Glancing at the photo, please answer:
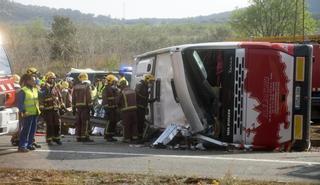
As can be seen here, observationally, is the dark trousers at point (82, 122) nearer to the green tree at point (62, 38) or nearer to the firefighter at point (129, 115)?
the firefighter at point (129, 115)

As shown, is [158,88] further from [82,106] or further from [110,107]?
[82,106]

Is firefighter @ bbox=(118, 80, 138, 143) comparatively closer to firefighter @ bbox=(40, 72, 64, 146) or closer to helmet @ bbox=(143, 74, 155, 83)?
helmet @ bbox=(143, 74, 155, 83)

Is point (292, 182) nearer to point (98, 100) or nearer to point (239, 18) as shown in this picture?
point (98, 100)

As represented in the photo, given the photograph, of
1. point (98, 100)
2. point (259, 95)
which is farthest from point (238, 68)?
point (98, 100)

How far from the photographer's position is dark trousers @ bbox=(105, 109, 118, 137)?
46.3 ft

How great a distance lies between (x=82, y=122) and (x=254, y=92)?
4.34m

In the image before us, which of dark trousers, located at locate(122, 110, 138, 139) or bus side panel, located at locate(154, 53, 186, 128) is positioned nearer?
bus side panel, located at locate(154, 53, 186, 128)

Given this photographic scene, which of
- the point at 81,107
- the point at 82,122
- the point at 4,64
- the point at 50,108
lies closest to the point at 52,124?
the point at 50,108

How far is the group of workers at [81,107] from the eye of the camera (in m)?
11.6

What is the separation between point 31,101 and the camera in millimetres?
11500

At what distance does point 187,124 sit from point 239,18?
1874 inches

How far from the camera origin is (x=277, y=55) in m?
11.4

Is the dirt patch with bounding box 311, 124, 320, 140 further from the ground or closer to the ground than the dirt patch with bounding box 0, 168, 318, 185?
further from the ground

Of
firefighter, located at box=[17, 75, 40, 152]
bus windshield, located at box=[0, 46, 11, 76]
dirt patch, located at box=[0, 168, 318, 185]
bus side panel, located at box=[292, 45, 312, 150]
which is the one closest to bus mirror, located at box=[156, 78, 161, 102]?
firefighter, located at box=[17, 75, 40, 152]
